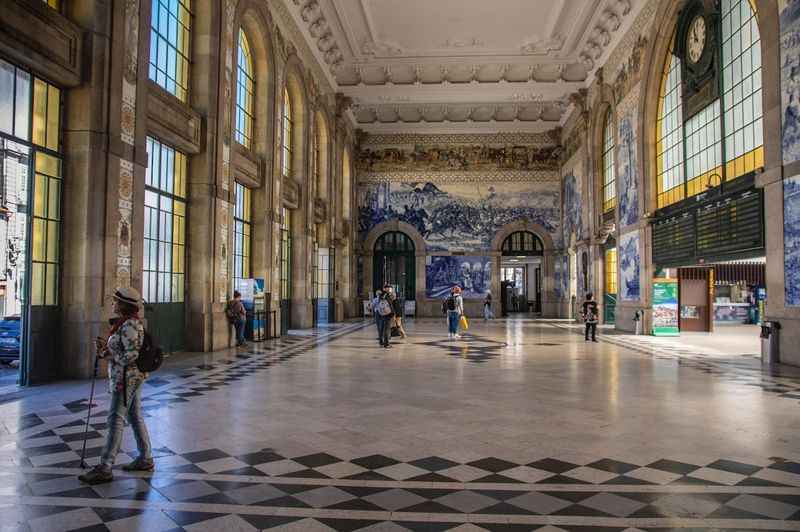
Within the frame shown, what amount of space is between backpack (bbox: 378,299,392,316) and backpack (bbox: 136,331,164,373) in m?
10.5

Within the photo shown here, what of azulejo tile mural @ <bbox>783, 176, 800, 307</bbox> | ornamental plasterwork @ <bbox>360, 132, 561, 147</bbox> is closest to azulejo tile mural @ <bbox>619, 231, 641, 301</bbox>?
azulejo tile mural @ <bbox>783, 176, 800, 307</bbox>

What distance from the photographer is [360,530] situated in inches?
142

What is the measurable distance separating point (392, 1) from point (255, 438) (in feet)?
59.6

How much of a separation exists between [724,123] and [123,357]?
14.2 m

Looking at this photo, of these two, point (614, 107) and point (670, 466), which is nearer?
point (670, 466)

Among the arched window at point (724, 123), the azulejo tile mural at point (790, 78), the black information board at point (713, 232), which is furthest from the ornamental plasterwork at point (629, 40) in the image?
the azulejo tile mural at point (790, 78)

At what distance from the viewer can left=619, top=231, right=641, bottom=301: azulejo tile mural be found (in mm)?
19672

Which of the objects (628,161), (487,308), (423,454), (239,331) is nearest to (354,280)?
(487,308)

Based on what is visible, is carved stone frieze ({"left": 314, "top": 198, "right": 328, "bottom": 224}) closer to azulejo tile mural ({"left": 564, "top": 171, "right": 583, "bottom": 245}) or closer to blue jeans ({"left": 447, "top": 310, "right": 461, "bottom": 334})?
blue jeans ({"left": 447, "top": 310, "right": 461, "bottom": 334})

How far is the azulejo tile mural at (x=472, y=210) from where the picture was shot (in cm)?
3262

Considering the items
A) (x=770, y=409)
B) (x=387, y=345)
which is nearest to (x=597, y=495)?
(x=770, y=409)

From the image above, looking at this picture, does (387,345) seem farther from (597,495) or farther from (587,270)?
(587,270)

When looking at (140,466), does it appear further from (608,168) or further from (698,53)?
(608,168)

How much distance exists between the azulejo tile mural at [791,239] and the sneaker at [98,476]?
37.3ft
